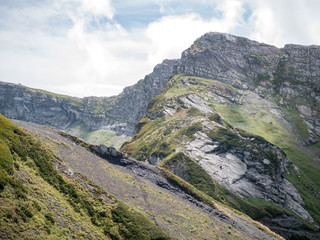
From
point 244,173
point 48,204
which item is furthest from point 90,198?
point 244,173

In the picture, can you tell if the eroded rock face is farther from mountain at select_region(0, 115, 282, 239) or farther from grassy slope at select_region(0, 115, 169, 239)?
grassy slope at select_region(0, 115, 169, 239)

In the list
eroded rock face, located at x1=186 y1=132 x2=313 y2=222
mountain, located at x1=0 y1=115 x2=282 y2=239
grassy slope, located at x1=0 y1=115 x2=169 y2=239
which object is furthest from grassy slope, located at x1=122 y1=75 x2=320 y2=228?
grassy slope, located at x1=0 y1=115 x2=169 y2=239

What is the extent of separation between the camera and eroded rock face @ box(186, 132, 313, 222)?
95.2 metres

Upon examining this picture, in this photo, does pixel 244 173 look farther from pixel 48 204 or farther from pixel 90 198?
pixel 48 204

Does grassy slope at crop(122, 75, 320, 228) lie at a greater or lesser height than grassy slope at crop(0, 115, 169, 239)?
greater

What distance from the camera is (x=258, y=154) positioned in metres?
110

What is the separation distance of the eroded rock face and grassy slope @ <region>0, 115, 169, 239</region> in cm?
6362

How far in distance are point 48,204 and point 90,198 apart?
7.77 meters

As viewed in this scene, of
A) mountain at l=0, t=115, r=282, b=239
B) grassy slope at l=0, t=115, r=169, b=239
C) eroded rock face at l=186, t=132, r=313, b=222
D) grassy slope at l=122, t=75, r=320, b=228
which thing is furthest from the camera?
eroded rock face at l=186, t=132, r=313, b=222

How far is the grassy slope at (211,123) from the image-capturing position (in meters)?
83.8

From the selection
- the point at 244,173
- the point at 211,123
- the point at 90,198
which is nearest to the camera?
the point at 90,198

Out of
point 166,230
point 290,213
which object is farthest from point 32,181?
point 290,213

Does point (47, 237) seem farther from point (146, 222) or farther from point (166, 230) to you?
point (166, 230)

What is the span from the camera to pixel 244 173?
10144 centimetres
